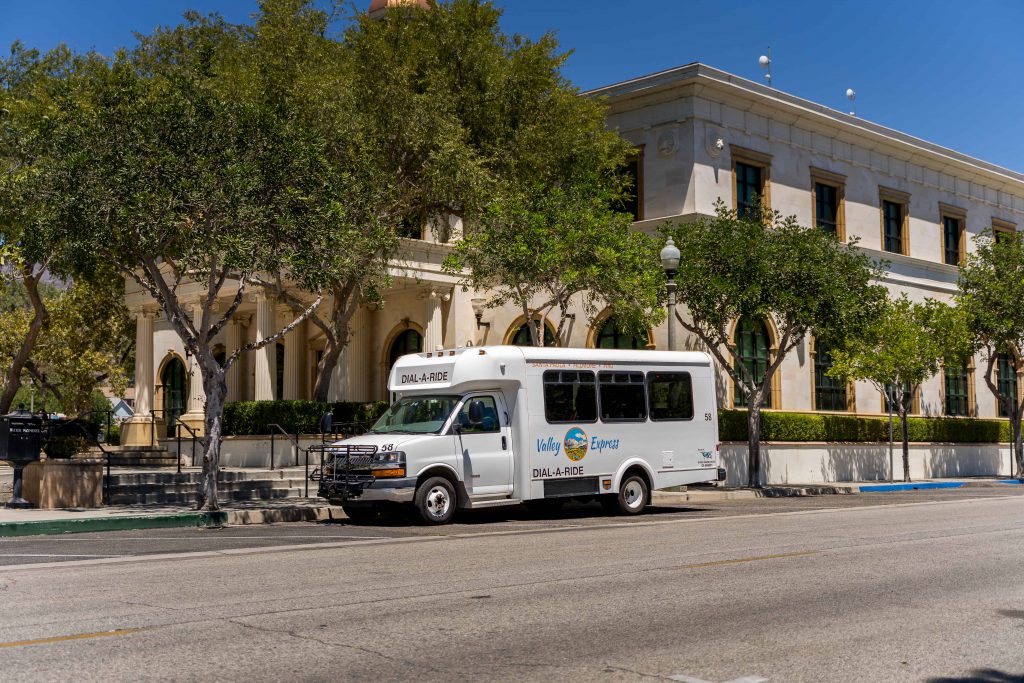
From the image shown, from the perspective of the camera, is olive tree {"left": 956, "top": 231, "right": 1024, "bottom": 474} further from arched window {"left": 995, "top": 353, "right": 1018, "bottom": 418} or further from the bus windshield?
the bus windshield

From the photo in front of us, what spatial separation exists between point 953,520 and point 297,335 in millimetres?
25322

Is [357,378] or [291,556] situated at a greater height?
[357,378]

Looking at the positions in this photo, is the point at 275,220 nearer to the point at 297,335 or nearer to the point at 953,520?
the point at 953,520

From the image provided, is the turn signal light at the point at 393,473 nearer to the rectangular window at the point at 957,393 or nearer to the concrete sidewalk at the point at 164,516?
the concrete sidewalk at the point at 164,516

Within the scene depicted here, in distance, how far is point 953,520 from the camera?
17812 mm

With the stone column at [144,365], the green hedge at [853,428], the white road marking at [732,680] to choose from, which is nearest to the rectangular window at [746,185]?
the green hedge at [853,428]

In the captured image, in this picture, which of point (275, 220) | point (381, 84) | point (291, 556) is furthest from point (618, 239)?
point (291, 556)

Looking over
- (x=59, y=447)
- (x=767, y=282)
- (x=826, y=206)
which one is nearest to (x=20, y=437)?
(x=59, y=447)

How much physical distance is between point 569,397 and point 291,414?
1297 cm

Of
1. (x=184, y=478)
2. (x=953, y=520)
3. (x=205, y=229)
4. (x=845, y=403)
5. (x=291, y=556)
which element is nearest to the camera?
(x=291, y=556)

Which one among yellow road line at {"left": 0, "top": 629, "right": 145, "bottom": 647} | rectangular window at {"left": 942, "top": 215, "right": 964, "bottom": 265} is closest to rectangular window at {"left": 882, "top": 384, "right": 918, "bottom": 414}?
rectangular window at {"left": 942, "top": 215, "right": 964, "bottom": 265}

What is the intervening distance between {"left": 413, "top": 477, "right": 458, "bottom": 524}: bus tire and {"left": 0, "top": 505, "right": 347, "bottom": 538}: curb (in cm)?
303

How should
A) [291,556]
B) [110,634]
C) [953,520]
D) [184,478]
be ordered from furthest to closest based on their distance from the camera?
[184,478], [953,520], [291,556], [110,634]

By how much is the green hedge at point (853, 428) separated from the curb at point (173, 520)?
1400 centimetres
